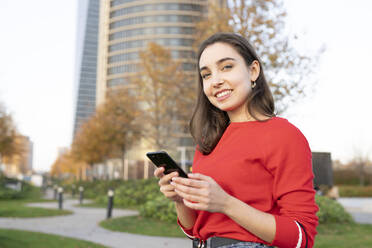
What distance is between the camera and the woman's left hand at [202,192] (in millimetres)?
1275

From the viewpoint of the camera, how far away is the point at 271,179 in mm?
1469

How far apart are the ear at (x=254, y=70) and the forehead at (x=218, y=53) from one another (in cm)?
9

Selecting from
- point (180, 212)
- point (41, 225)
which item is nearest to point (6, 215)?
point (41, 225)

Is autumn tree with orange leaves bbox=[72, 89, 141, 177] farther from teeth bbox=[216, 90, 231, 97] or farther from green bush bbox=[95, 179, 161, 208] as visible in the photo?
teeth bbox=[216, 90, 231, 97]

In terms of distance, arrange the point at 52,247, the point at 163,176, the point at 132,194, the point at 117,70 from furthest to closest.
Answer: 1. the point at 117,70
2. the point at 132,194
3. the point at 52,247
4. the point at 163,176

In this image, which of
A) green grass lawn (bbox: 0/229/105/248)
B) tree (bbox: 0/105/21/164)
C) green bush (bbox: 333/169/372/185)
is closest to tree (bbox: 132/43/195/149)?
green grass lawn (bbox: 0/229/105/248)

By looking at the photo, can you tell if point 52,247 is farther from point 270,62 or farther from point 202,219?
point 270,62

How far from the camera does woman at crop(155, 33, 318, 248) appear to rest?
1333 millimetres

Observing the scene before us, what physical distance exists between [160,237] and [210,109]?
7085 mm

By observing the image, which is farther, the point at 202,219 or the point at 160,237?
the point at 160,237

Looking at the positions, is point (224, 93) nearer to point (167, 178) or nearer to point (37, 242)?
point (167, 178)

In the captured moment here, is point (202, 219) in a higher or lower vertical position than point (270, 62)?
lower

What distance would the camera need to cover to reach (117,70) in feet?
206

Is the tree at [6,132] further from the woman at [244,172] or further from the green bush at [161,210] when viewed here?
the woman at [244,172]
